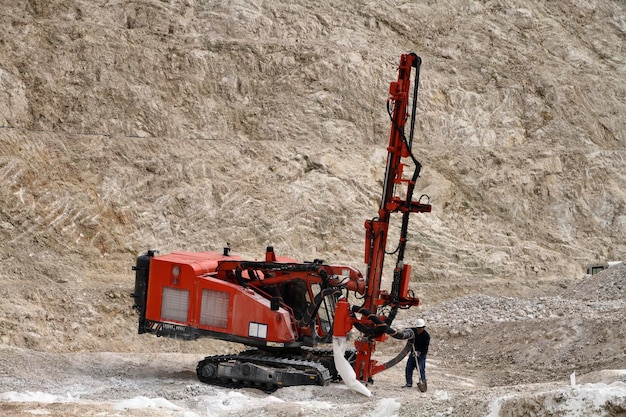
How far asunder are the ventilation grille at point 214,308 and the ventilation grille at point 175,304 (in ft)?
1.00

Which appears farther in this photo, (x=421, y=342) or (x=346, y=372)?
(x=421, y=342)

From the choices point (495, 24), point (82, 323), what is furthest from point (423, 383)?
point (495, 24)

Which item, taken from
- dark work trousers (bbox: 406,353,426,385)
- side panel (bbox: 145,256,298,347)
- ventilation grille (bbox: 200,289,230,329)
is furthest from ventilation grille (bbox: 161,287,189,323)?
dark work trousers (bbox: 406,353,426,385)

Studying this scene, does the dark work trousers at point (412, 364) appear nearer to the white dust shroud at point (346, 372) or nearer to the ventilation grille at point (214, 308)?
the white dust shroud at point (346, 372)

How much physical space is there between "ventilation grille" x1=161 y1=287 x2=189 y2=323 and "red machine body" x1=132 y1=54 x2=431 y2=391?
2cm

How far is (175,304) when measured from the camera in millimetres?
13492

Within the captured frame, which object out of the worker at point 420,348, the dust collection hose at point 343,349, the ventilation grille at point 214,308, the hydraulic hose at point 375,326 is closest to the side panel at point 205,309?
the ventilation grille at point 214,308

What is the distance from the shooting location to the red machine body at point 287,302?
12344 millimetres

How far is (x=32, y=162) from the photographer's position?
23.0m

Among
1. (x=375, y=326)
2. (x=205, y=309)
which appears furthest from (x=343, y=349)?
(x=205, y=309)

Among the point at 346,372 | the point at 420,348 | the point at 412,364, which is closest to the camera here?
the point at 346,372

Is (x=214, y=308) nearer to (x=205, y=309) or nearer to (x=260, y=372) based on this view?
(x=205, y=309)

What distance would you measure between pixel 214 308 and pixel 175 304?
0.68 m

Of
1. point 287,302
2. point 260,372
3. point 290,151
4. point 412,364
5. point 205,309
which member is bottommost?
point 260,372
